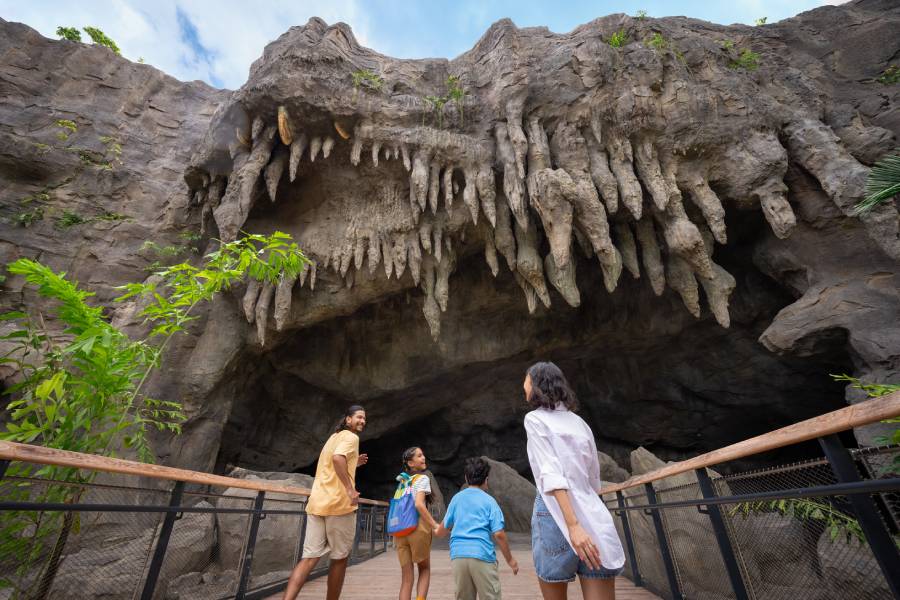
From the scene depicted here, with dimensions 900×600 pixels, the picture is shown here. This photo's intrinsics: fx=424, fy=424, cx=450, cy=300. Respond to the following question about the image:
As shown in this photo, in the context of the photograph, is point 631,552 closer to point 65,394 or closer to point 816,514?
point 816,514

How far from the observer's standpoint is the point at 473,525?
2771 millimetres

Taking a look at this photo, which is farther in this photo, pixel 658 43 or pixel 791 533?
pixel 658 43

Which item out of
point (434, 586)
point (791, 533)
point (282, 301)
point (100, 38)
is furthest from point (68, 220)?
point (791, 533)

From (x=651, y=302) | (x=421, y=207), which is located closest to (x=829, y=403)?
(x=651, y=302)

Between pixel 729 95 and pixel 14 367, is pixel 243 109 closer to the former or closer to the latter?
pixel 14 367

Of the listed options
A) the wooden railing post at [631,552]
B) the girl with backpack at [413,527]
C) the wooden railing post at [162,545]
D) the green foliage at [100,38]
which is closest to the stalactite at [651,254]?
the wooden railing post at [631,552]

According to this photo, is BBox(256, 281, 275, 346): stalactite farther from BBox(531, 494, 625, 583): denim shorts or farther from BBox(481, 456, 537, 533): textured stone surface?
BBox(531, 494, 625, 583): denim shorts

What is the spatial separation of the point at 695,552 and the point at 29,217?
49.4 feet

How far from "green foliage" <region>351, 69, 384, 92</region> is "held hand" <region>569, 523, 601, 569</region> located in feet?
32.0

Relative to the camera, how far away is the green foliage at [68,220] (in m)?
11.0

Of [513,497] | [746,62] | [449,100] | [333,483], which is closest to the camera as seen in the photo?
[333,483]

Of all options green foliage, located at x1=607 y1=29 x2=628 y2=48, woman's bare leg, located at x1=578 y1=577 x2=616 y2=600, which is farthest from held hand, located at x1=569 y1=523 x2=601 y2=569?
green foliage, located at x1=607 y1=29 x2=628 y2=48

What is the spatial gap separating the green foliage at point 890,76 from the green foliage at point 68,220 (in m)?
20.1

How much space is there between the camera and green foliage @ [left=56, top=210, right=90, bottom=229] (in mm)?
10967
